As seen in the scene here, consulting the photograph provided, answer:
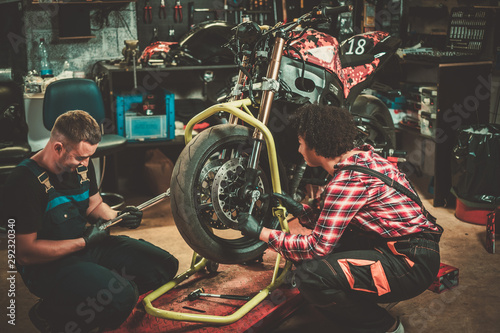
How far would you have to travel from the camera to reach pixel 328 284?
2.13m

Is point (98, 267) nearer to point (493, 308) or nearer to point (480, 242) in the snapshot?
point (493, 308)

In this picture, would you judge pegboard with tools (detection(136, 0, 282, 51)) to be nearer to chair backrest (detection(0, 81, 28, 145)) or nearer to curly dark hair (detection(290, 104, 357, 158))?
chair backrest (detection(0, 81, 28, 145))

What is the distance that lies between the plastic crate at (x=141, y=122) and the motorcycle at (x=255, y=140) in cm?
135

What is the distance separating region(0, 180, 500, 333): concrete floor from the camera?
2508 mm

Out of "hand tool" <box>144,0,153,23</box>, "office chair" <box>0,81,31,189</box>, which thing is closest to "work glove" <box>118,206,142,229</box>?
"office chair" <box>0,81,31,189</box>

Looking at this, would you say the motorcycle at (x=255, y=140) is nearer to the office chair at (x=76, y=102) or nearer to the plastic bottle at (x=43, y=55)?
the office chair at (x=76, y=102)

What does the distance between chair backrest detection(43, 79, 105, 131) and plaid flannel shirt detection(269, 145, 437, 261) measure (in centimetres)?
209

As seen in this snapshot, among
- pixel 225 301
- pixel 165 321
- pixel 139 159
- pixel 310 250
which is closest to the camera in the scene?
pixel 310 250

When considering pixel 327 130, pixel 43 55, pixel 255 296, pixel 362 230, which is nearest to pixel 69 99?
pixel 43 55

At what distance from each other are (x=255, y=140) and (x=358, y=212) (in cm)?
63

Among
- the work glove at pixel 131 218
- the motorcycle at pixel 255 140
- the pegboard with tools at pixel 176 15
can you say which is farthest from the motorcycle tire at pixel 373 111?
the work glove at pixel 131 218

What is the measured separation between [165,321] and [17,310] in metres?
0.83

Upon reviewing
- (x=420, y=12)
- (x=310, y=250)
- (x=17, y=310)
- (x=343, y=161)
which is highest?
(x=420, y=12)

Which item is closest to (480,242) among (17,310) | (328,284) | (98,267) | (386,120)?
(386,120)
